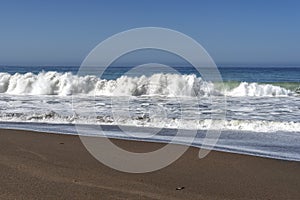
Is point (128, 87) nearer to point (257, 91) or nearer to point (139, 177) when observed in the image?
point (257, 91)

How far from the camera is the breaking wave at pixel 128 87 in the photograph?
895 inches

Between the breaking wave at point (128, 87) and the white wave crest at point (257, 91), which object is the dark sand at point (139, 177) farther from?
the white wave crest at point (257, 91)

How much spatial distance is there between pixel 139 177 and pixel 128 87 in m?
18.4

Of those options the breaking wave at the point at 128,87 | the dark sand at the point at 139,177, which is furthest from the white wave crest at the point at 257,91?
the dark sand at the point at 139,177

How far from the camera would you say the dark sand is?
441cm

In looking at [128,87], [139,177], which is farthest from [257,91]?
[139,177]

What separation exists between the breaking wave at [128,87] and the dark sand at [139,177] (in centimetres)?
1559

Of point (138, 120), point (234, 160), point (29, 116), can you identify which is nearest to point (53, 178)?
point (234, 160)

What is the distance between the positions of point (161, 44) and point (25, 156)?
2415 mm

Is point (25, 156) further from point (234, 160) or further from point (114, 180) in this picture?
point (234, 160)

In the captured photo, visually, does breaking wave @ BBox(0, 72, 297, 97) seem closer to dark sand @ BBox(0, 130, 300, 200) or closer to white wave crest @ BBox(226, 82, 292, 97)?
white wave crest @ BBox(226, 82, 292, 97)

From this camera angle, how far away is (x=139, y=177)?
5082 mm

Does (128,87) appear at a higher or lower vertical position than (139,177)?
higher

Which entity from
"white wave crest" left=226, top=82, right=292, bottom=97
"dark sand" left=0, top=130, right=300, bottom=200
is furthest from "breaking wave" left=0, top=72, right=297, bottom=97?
"dark sand" left=0, top=130, right=300, bottom=200
